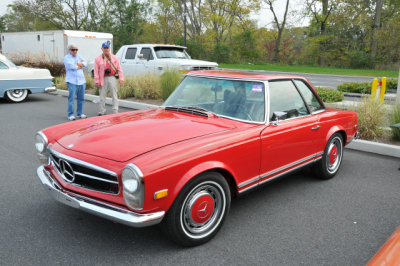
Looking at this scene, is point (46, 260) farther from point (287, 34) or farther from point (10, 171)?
point (287, 34)

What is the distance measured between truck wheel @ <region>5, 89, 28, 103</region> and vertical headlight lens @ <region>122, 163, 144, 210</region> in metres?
10.6

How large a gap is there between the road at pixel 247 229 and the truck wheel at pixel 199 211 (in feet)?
0.42

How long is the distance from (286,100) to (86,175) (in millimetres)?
2537

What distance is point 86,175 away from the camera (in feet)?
9.77

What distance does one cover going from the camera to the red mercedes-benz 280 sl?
279 cm

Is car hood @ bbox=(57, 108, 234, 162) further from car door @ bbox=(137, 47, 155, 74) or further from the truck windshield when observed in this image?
the truck windshield

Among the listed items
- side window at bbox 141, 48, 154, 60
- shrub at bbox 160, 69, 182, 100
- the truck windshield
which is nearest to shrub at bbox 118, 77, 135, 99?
shrub at bbox 160, 69, 182, 100

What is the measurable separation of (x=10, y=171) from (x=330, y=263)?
439 cm

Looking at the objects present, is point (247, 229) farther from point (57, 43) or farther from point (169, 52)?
point (57, 43)

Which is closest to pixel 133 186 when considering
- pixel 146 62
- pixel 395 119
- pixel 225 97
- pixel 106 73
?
pixel 225 97

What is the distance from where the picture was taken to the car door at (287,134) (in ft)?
12.4

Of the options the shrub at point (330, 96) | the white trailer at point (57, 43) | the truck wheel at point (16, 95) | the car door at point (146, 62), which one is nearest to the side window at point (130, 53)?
the car door at point (146, 62)

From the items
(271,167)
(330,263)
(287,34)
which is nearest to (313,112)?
(271,167)

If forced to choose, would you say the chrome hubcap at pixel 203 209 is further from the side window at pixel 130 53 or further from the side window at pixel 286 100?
the side window at pixel 130 53
